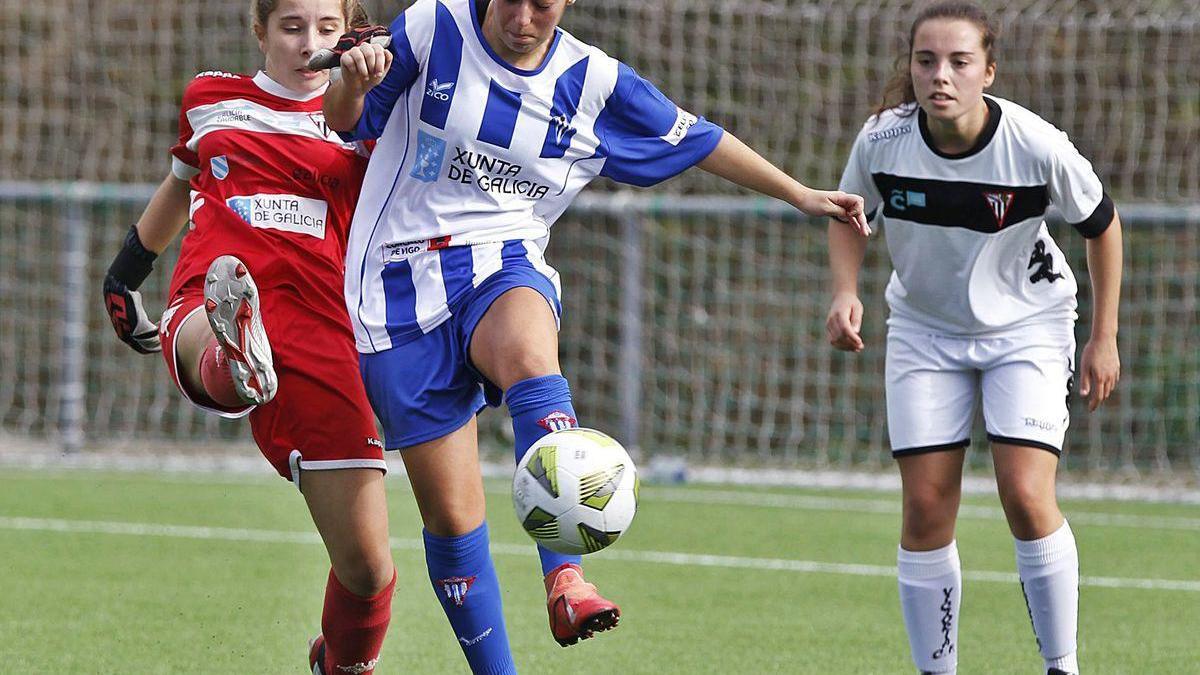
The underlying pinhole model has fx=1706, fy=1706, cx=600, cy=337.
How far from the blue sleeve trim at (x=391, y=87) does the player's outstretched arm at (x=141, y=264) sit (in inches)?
31.6

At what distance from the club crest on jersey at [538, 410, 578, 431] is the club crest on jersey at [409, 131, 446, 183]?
683 millimetres

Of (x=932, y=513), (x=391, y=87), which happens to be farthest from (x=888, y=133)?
(x=391, y=87)

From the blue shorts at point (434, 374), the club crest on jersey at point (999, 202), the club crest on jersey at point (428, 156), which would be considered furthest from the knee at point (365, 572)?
the club crest on jersey at point (999, 202)

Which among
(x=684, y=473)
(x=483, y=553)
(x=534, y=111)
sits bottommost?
(x=684, y=473)

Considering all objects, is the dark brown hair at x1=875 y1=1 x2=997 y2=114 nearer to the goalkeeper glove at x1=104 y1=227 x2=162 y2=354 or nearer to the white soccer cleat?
the white soccer cleat

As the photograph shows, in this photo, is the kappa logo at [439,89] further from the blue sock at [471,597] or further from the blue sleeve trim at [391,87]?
the blue sock at [471,597]

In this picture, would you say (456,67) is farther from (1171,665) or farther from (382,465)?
(1171,665)

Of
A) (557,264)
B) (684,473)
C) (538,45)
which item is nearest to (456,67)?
(538,45)

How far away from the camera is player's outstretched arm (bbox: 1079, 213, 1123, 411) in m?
4.59

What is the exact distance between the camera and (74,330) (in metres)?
10.6

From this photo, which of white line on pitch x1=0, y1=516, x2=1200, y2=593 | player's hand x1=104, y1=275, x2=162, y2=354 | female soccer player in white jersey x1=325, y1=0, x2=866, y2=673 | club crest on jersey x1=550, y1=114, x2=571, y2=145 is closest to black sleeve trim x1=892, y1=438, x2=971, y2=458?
female soccer player in white jersey x1=325, y1=0, x2=866, y2=673

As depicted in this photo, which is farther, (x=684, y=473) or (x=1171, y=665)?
(x=684, y=473)

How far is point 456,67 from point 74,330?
23.7ft

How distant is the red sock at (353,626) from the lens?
4258 mm
